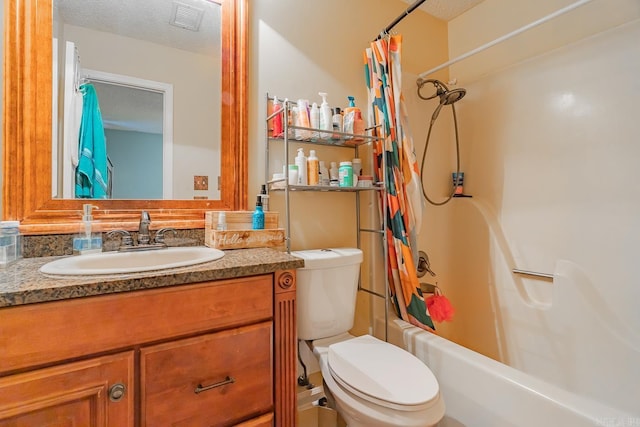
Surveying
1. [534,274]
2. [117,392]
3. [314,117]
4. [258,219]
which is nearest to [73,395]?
[117,392]

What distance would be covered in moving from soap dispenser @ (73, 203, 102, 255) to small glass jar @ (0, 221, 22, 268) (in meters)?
0.14

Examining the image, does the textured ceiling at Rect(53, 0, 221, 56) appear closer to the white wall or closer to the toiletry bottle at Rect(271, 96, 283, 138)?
Answer: the toiletry bottle at Rect(271, 96, 283, 138)

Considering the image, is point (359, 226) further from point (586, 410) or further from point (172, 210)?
point (586, 410)

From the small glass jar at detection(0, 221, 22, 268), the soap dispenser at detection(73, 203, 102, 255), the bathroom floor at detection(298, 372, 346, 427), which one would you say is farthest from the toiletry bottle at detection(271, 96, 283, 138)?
the bathroom floor at detection(298, 372, 346, 427)

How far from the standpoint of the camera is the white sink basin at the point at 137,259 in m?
0.87

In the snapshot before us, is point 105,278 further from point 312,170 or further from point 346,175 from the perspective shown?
point 346,175

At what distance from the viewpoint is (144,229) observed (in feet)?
3.68

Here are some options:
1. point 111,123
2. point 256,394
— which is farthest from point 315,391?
point 111,123

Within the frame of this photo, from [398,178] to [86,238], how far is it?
1.35 metres

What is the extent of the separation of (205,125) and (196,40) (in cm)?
37

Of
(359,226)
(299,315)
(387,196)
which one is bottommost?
(299,315)

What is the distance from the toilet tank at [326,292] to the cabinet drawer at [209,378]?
1.28ft

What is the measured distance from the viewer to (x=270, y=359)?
879 millimetres

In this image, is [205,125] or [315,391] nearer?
[205,125]
